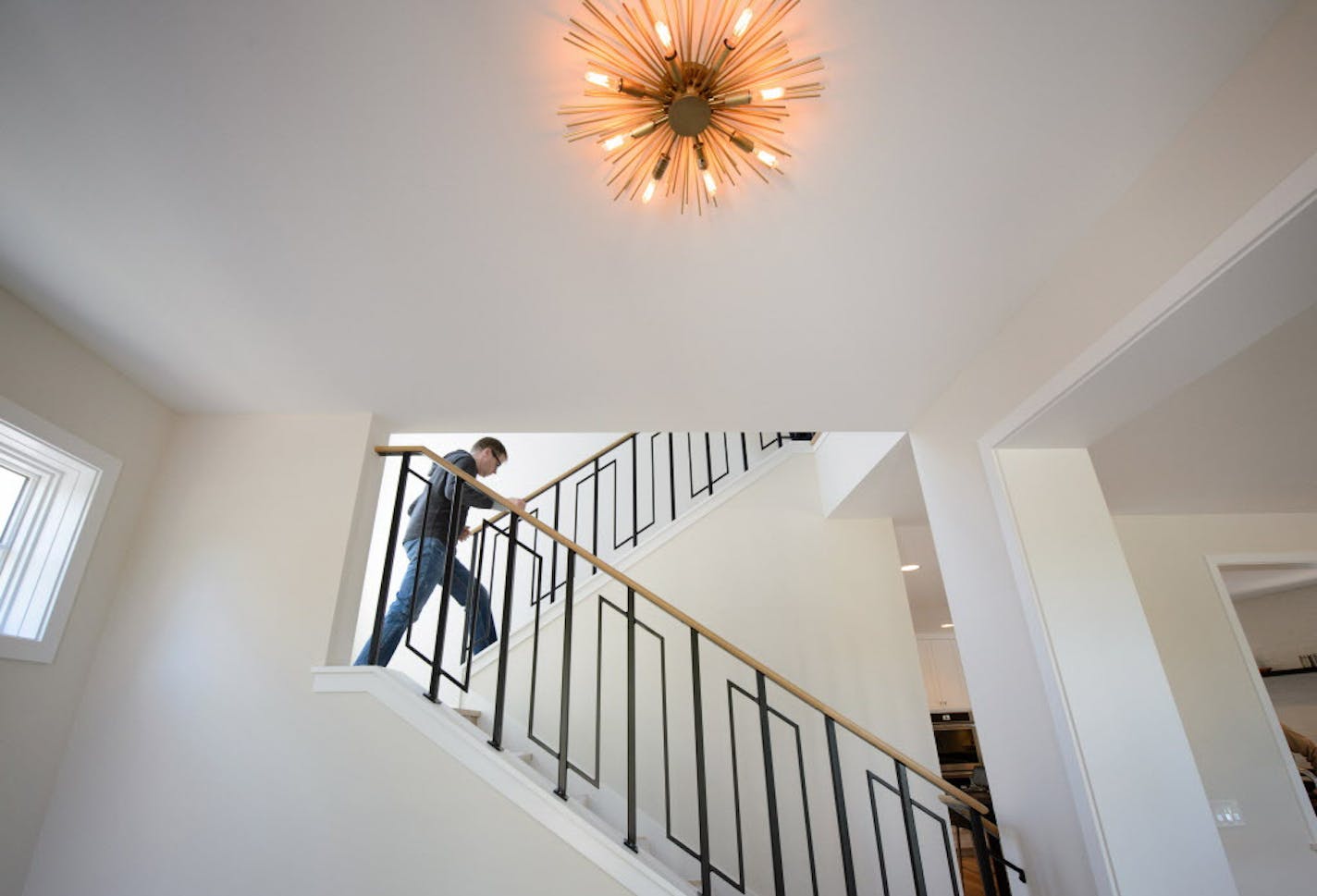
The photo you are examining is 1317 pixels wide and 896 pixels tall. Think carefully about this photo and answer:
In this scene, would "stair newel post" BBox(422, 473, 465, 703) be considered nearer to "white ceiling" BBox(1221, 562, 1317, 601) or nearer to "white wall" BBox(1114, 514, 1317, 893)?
"white wall" BBox(1114, 514, 1317, 893)

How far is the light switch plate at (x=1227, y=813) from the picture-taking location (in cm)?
344

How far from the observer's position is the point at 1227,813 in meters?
3.45

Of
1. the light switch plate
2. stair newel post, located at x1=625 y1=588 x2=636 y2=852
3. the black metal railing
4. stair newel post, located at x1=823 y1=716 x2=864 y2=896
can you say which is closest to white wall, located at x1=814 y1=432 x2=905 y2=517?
the black metal railing

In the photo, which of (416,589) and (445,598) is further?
(416,589)

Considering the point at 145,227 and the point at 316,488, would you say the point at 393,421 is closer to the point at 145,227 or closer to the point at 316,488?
the point at 316,488

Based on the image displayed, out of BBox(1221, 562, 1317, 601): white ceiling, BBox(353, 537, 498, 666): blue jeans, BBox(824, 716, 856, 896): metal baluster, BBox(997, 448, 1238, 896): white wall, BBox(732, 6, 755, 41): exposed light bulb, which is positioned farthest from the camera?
BBox(1221, 562, 1317, 601): white ceiling

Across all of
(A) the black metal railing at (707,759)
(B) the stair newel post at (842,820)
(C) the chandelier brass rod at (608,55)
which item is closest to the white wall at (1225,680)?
(A) the black metal railing at (707,759)

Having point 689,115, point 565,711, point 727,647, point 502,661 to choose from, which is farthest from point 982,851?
point 689,115

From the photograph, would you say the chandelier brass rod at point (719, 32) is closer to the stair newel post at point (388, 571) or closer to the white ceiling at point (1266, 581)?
the stair newel post at point (388, 571)

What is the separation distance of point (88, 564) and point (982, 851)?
3.40 m

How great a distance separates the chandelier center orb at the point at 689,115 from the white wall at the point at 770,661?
287 centimetres

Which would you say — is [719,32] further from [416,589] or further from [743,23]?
[416,589]

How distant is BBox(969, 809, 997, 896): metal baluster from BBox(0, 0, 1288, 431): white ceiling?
1661 millimetres

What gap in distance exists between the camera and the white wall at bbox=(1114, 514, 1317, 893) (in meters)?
3.41
